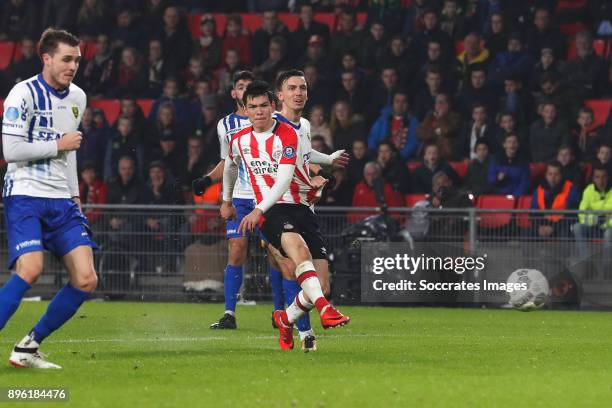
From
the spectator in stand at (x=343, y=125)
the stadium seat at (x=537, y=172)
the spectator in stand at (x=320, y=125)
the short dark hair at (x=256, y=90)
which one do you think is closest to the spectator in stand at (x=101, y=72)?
the spectator in stand at (x=320, y=125)

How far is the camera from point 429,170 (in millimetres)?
18547

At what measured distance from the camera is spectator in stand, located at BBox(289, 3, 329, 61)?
21297mm

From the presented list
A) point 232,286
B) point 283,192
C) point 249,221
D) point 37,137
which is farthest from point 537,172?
point 37,137

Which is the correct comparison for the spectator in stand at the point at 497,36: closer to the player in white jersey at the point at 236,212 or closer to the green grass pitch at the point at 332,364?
the green grass pitch at the point at 332,364

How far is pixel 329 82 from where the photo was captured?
20.2m

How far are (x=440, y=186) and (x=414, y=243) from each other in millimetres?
1159

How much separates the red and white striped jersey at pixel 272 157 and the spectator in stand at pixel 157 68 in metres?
11.7

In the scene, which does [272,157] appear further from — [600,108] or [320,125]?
[600,108]

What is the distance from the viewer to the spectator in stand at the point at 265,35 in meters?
21.4

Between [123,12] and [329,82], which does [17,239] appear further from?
[123,12]

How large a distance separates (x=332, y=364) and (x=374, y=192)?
357 inches

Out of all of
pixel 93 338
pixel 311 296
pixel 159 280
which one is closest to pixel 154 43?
pixel 159 280

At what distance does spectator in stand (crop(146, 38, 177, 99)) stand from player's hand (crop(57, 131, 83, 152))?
13.5 m

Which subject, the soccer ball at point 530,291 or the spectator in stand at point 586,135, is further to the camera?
the spectator in stand at point 586,135
